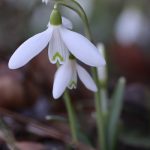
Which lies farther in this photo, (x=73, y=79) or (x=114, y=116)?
(x=114, y=116)

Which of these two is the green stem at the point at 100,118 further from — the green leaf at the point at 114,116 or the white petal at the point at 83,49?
the white petal at the point at 83,49

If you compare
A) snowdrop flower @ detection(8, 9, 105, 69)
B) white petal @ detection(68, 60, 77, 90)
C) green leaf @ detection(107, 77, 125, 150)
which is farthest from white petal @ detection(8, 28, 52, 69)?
green leaf @ detection(107, 77, 125, 150)

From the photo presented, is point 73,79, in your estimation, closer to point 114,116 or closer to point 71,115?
point 71,115

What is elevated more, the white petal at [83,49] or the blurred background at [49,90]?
the white petal at [83,49]

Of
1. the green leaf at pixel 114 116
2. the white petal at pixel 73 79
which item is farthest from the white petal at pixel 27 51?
the green leaf at pixel 114 116

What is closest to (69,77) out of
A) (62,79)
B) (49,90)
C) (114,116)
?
(62,79)

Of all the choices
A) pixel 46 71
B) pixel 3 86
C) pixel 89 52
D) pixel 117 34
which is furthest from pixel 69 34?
pixel 117 34
